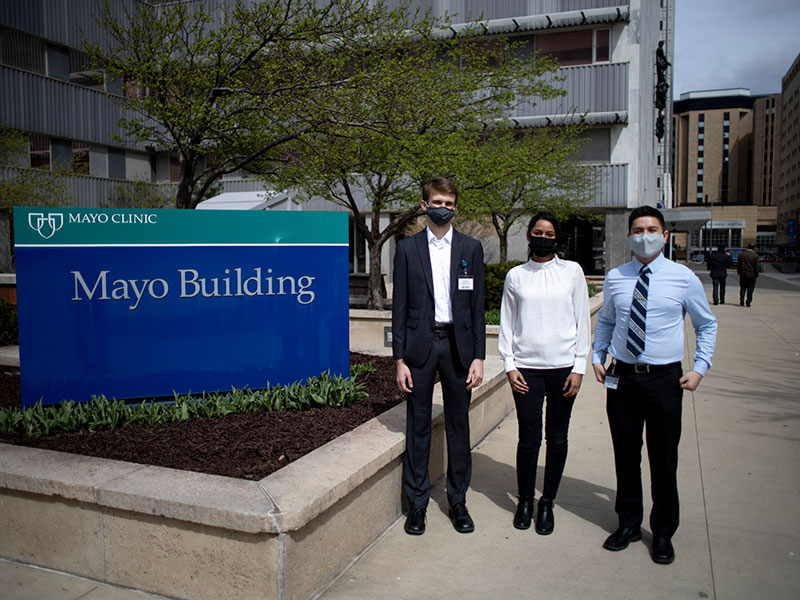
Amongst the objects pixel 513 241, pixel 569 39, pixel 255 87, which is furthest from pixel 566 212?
pixel 255 87

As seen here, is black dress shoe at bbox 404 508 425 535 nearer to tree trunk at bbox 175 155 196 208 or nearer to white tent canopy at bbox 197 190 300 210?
tree trunk at bbox 175 155 196 208

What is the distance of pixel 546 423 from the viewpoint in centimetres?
414

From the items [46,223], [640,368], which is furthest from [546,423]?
[46,223]

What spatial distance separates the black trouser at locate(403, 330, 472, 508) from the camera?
4.07 m

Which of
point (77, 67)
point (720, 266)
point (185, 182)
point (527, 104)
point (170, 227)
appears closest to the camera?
point (170, 227)

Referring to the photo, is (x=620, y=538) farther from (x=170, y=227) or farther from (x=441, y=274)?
(x=170, y=227)

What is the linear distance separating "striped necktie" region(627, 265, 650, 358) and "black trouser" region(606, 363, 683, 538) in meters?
0.17

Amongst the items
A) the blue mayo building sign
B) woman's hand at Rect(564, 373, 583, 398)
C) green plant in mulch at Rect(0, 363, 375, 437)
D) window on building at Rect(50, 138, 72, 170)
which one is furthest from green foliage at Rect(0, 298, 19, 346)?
window on building at Rect(50, 138, 72, 170)

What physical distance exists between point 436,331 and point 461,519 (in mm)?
1148

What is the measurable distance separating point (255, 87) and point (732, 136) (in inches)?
7483

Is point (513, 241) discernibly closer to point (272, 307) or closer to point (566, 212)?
point (566, 212)

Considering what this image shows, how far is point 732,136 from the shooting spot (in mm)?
174250

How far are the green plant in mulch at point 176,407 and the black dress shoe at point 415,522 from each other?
57.7 inches

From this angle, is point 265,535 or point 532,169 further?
point 532,169
